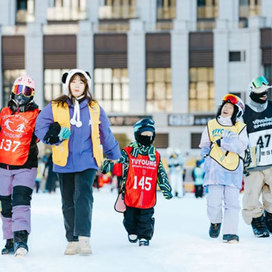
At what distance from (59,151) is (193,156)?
40988mm

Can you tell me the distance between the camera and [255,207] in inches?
327

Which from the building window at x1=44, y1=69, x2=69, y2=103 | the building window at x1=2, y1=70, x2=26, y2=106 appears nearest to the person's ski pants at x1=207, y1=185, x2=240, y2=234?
the building window at x1=44, y1=69, x2=69, y2=103

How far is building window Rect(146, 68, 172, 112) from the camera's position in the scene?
4938cm

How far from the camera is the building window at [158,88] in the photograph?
49.4 m

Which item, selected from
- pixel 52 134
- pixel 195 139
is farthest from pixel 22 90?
pixel 195 139

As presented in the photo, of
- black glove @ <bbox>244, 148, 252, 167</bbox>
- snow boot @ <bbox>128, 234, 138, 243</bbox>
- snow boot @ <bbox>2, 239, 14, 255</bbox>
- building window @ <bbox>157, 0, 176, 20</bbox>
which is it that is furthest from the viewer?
building window @ <bbox>157, 0, 176, 20</bbox>

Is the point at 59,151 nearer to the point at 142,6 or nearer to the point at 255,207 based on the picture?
the point at 255,207

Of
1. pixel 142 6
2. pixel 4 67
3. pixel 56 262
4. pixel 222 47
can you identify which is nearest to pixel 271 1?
pixel 222 47

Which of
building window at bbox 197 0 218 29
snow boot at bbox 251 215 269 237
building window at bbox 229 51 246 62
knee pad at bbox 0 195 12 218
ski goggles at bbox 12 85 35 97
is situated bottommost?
snow boot at bbox 251 215 269 237

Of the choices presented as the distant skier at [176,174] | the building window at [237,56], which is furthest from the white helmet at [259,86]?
the building window at [237,56]

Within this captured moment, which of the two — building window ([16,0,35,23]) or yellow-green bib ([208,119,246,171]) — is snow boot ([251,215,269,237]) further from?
building window ([16,0,35,23])

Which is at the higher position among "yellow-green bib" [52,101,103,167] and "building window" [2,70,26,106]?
"building window" [2,70,26,106]

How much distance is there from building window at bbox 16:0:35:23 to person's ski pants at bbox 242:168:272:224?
148 feet

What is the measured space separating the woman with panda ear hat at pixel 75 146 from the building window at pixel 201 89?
140ft
